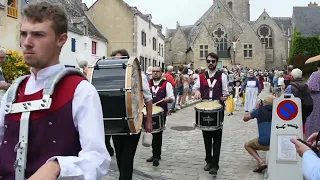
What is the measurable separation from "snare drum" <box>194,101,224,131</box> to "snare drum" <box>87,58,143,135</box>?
184cm

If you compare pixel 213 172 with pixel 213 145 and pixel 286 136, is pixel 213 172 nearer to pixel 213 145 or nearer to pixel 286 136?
pixel 213 145

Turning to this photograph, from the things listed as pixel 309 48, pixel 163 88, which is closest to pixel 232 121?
pixel 163 88

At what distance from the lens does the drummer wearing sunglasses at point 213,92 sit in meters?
6.46

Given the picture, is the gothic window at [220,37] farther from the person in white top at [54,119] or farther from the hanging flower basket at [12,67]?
the person in white top at [54,119]

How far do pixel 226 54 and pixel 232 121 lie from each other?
48421mm

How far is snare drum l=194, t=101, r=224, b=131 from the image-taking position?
6.34 meters

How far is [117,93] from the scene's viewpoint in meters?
4.65

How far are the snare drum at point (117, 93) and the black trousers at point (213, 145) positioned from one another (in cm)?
208

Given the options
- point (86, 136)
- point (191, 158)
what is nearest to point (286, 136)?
point (191, 158)

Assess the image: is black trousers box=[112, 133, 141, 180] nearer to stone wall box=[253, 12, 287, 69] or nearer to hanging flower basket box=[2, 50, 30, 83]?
hanging flower basket box=[2, 50, 30, 83]

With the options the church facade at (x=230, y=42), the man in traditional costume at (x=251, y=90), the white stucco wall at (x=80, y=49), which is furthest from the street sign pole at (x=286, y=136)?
the church facade at (x=230, y=42)

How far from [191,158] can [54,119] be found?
6.15 metres

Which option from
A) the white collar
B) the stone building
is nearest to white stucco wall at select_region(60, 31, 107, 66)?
the stone building

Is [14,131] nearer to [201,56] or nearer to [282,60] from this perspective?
[201,56]
